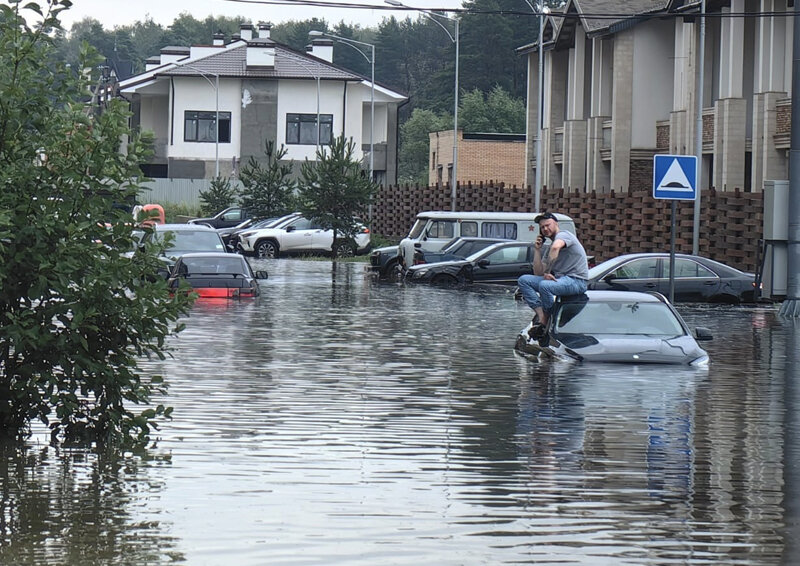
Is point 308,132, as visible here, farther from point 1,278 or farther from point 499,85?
point 1,278

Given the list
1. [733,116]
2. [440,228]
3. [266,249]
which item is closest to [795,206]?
[440,228]

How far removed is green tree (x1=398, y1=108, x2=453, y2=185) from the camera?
123 m

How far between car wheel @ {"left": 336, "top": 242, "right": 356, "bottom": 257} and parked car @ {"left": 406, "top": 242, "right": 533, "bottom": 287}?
19181 mm

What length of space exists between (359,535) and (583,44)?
51468 mm

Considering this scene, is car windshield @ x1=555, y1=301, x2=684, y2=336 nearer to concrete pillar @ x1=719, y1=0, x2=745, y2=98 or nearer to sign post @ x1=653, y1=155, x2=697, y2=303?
sign post @ x1=653, y1=155, x2=697, y2=303

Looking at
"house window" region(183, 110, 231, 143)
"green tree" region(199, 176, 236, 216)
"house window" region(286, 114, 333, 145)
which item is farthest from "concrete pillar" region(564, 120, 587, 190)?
"house window" region(183, 110, 231, 143)

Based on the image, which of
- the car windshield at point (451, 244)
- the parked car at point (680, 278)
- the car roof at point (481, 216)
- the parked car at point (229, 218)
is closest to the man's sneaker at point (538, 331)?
the parked car at point (680, 278)

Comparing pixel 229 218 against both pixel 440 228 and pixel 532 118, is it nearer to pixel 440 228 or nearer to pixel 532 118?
pixel 532 118

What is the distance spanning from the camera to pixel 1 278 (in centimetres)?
955

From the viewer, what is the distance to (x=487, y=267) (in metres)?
37.3

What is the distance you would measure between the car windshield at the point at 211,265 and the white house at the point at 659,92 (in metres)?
13.6

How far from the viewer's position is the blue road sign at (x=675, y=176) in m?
21.0

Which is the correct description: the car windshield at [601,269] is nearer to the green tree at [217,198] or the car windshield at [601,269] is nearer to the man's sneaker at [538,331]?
the man's sneaker at [538,331]

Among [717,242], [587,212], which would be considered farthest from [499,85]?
[717,242]
